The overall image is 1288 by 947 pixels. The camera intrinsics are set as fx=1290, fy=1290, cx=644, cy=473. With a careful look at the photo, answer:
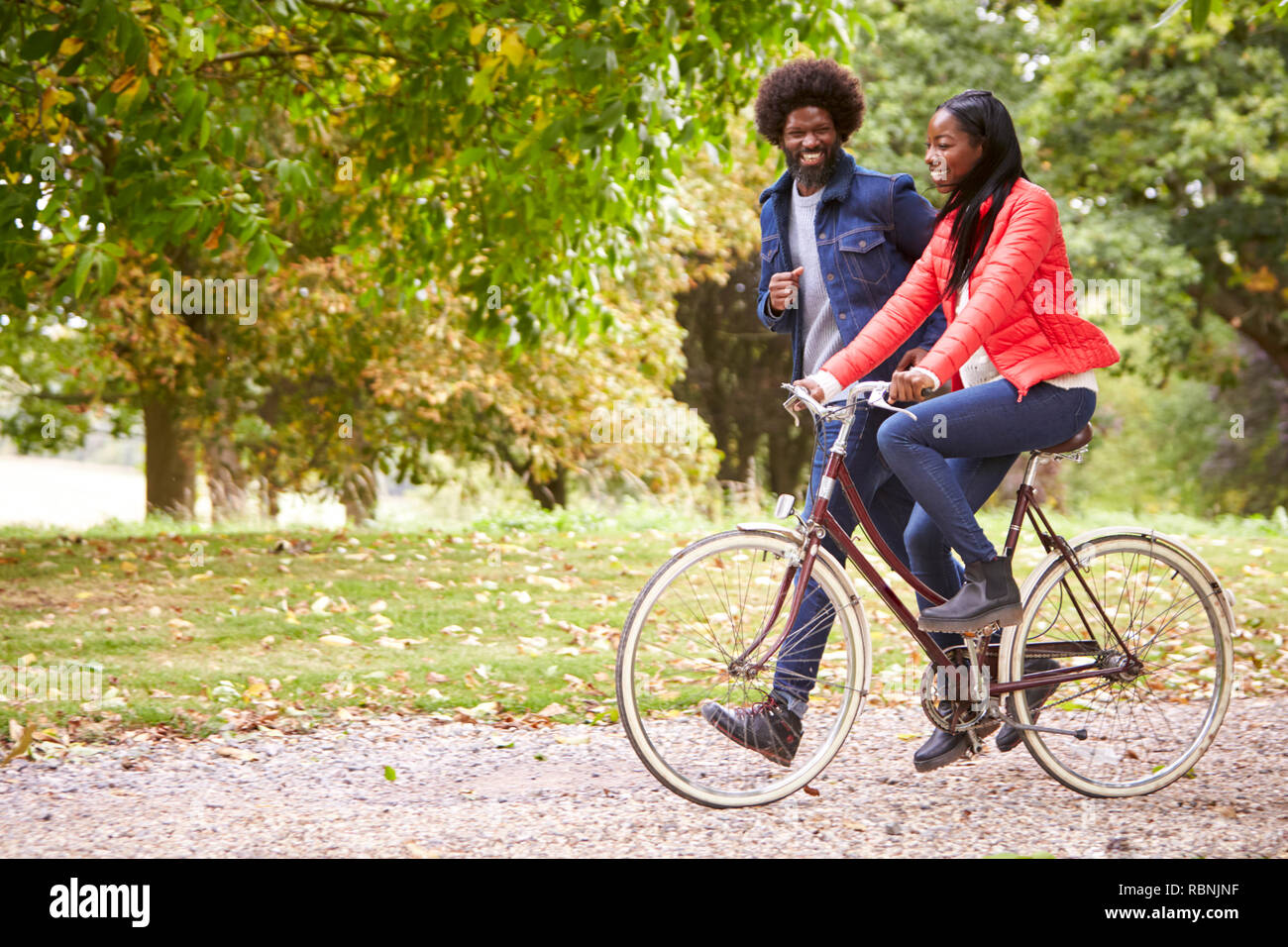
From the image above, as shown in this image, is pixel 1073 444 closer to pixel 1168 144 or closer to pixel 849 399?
pixel 849 399

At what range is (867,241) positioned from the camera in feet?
12.6

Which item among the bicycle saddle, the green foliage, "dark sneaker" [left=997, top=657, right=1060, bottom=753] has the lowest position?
"dark sneaker" [left=997, top=657, right=1060, bottom=753]

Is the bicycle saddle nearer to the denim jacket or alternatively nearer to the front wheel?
the denim jacket

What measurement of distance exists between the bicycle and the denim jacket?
316 mm

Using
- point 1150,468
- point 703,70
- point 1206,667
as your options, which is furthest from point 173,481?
point 1150,468

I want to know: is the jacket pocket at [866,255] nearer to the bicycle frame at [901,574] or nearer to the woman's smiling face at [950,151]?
the woman's smiling face at [950,151]

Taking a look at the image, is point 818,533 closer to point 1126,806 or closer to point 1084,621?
point 1084,621

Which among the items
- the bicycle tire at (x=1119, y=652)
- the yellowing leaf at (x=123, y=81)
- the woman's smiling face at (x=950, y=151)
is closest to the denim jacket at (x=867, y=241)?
the woman's smiling face at (x=950, y=151)

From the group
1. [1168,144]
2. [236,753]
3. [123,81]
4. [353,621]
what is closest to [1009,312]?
[236,753]

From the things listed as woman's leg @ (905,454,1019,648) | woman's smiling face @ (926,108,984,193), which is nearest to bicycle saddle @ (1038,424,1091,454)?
woman's leg @ (905,454,1019,648)

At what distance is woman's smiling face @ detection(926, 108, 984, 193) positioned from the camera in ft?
11.8

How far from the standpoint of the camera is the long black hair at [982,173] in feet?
11.8

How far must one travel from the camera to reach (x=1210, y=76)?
1565 centimetres
